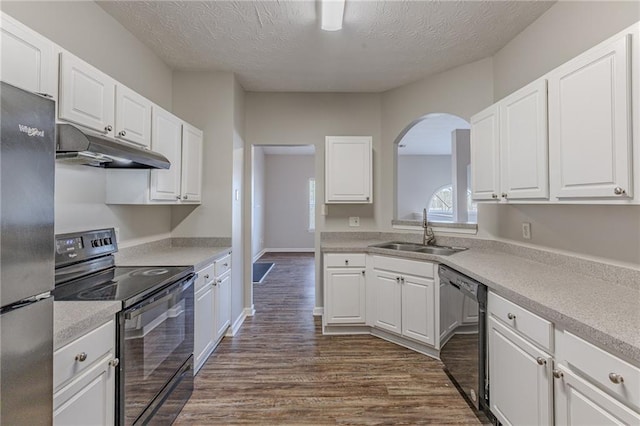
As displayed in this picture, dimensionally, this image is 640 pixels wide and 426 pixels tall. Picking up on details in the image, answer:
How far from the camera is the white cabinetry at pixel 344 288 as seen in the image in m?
2.95

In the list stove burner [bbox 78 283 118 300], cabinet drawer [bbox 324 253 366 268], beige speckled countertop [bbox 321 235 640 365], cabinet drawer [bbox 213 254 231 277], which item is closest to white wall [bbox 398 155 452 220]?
cabinet drawer [bbox 324 253 366 268]

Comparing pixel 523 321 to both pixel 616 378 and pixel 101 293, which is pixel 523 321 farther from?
pixel 101 293

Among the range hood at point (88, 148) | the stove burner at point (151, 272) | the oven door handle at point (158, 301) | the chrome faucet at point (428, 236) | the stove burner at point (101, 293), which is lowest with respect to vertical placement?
the oven door handle at point (158, 301)

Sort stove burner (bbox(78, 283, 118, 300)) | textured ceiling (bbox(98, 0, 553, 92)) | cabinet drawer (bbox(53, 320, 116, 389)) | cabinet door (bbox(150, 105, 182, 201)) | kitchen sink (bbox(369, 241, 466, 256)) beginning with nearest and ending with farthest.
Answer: cabinet drawer (bbox(53, 320, 116, 389)) → stove burner (bbox(78, 283, 118, 300)) → textured ceiling (bbox(98, 0, 553, 92)) → cabinet door (bbox(150, 105, 182, 201)) → kitchen sink (bbox(369, 241, 466, 256))

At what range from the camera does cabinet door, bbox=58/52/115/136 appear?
1418mm

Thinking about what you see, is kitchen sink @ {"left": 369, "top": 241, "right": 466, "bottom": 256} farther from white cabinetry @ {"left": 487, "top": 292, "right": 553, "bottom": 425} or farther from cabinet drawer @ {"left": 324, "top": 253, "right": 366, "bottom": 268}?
white cabinetry @ {"left": 487, "top": 292, "right": 553, "bottom": 425}

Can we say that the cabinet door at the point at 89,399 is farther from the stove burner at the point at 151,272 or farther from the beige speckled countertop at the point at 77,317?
the stove burner at the point at 151,272

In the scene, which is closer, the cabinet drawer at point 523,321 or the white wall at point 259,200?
the cabinet drawer at point 523,321

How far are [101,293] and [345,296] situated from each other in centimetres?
209

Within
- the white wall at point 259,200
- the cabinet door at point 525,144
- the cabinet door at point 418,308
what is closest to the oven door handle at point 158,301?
the cabinet door at point 418,308

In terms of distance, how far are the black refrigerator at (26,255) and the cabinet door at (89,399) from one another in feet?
0.89

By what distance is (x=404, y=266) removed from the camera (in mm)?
2645

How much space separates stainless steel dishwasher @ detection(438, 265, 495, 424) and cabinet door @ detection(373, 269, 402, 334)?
1.45 ft

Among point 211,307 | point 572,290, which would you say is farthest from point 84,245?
point 572,290
